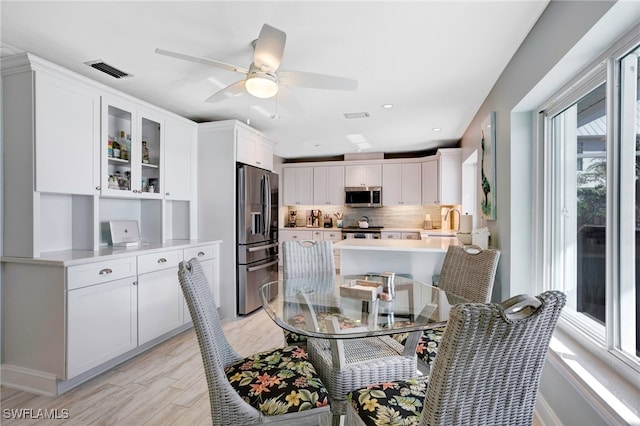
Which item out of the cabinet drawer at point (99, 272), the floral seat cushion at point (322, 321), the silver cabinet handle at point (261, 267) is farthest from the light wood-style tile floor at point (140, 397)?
the silver cabinet handle at point (261, 267)

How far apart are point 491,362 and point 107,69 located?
319 centimetres

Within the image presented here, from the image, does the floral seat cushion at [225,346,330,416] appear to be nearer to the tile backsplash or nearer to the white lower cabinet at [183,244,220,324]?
the white lower cabinet at [183,244,220,324]

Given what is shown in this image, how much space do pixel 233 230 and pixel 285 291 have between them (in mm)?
1754

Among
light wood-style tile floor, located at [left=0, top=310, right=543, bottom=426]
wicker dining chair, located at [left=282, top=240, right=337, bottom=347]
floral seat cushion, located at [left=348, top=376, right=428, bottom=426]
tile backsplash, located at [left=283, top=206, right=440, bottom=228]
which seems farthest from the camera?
tile backsplash, located at [left=283, top=206, right=440, bottom=228]

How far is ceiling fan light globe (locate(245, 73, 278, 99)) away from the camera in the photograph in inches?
81.0

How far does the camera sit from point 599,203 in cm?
173

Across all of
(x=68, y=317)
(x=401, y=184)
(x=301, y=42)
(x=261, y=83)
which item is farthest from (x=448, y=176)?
(x=68, y=317)

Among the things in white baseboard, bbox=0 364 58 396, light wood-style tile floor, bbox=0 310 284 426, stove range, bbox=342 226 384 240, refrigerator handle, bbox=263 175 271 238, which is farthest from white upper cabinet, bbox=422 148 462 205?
white baseboard, bbox=0 364 58 396

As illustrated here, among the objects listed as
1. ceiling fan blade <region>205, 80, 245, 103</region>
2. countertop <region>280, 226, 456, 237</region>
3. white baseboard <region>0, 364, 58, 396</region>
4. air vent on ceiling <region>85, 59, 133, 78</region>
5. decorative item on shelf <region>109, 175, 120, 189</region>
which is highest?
air vent on ceiling <region>85, 59, 133, 78</region>

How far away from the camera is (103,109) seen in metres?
2.75

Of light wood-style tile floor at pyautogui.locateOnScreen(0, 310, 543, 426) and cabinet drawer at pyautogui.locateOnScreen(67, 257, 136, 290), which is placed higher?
cabinet drawer at pyautogui.locateOnScreen(67, 257, 136, 290)

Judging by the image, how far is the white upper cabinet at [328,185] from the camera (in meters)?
6.65

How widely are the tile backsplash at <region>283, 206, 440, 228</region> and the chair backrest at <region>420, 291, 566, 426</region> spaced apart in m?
5.65

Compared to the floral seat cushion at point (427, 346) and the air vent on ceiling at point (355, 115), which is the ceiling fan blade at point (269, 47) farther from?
the air vent on ceiling at point (355, 115)
